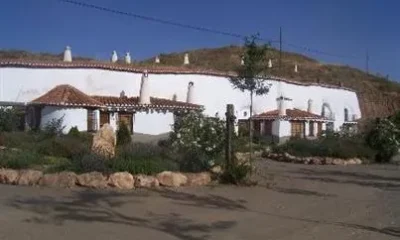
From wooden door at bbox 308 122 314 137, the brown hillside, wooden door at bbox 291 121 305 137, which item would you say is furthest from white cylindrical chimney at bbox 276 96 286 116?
the brown hillside

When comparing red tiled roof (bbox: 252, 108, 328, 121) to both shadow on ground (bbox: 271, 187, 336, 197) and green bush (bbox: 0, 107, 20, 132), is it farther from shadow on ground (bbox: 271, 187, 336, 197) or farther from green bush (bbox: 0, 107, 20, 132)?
shadow on ground (bbox: 271, 187, 336, 197)

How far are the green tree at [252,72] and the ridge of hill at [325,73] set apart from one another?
14.8m

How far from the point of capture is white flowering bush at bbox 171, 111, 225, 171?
16594 mm

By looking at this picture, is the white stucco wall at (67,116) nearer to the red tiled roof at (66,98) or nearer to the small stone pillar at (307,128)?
the red tiled roof at (66,98)

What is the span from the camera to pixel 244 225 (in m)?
10.3

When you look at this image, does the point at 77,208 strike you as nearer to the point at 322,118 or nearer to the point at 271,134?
the point at 271,134

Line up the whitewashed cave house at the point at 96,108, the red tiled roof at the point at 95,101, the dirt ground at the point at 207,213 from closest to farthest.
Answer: the dirt ground at the point at 207,213 < the whitewashed cave house at the point at 96,108 < the red tiled roof at the point at 95,101

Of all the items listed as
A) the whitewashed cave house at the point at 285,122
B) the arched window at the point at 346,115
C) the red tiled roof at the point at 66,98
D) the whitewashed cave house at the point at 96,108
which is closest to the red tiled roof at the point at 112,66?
the whitewashed cave house at the point at 96,108

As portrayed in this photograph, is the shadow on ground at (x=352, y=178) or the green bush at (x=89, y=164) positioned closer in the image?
the green bush at (x=89, y=164)

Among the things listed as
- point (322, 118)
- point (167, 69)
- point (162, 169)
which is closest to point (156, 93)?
point (167, 69)

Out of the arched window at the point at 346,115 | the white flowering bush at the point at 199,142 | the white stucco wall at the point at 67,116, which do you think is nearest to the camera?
the white flowering bush at the point at 199,142

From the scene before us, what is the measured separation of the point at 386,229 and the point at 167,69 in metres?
28.9

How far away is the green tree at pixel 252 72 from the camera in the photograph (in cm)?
3402

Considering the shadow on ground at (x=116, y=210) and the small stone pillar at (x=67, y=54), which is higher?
the small stone pillar at (x=67, y=54)
